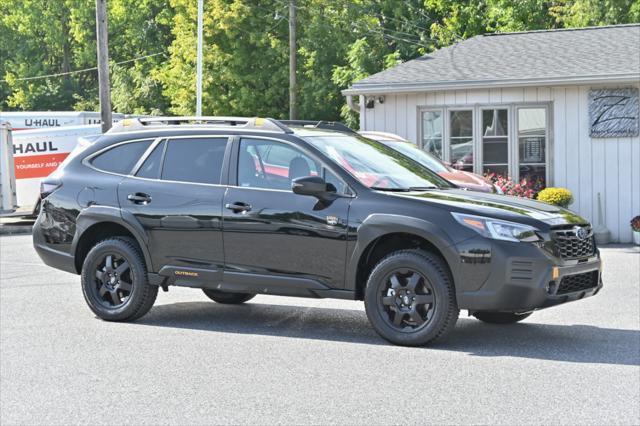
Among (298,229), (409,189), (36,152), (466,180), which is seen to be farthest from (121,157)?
(36,152)

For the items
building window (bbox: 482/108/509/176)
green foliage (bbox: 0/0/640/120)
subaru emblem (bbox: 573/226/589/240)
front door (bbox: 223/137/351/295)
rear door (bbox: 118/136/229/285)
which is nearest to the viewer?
subaru emblem (bbox: 573/226/589/240)

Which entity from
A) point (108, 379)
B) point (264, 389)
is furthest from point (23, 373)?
point (264, 389)

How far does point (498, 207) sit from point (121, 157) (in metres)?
3.76

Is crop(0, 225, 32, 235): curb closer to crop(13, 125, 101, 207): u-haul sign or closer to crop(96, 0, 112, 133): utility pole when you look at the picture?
crop(13, 125, 101, 207): u-haul sign

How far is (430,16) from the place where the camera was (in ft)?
158

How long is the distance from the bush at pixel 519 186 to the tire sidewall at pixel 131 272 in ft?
35.6

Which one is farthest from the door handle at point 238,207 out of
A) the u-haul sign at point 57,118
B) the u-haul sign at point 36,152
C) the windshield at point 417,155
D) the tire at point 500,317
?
the u-haul sign at point 57,118

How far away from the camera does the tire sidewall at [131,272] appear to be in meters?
9.83

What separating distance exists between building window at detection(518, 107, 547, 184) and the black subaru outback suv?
401 inches

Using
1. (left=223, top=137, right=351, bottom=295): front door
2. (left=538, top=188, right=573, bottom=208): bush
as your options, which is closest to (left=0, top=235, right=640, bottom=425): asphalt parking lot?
(left=223, top=137, right=351, bottom=295): front door

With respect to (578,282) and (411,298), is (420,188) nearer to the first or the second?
(411,298)

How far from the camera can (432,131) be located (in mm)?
20859

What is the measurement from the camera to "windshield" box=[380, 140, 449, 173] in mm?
16734

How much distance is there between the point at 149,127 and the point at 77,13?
60659 mm
